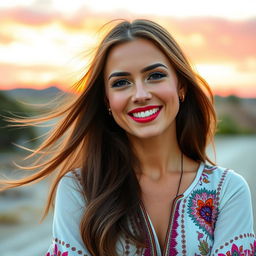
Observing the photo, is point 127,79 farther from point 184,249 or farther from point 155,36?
point 184,249

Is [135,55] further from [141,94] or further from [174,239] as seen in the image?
[174,239]

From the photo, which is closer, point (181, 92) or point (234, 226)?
point (234, 226)

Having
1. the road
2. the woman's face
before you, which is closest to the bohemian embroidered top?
the woman's face

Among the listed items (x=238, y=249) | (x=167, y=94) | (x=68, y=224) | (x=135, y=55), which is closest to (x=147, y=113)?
(x=167, y=94)

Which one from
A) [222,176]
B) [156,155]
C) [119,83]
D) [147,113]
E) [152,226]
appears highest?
[119,83]

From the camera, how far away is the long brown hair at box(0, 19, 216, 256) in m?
2.42

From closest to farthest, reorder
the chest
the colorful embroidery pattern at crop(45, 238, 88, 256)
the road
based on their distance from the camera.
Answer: the colorful embroidery pattern at crop(45, 238, 88, 256) → the chest → the road

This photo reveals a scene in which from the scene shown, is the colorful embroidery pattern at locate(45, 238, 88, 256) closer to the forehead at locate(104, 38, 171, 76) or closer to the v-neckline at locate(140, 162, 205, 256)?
the v-neckline at locate(140, 162, 205, 256)

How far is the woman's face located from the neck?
15cm

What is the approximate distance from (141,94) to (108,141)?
40 cm

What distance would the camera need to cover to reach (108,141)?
2.71 meters

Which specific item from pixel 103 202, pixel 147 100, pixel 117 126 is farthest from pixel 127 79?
pixel 103 202

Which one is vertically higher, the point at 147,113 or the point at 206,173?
the point at 147,113

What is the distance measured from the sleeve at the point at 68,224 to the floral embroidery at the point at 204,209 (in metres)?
0.49
